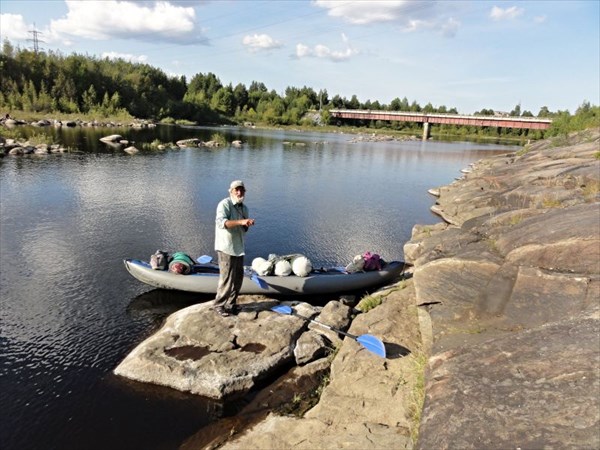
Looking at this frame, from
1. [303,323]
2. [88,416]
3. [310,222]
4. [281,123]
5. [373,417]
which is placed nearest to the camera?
[373,417]

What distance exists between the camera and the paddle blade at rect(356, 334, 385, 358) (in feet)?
28.4

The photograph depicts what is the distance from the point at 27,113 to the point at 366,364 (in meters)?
88.3

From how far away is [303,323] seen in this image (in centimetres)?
1055

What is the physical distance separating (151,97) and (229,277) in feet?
386

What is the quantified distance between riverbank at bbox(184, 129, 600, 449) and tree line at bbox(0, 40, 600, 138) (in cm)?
4917

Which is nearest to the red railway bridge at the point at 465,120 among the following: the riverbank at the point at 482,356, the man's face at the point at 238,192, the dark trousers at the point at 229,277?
the riverbank at the point at 482,356

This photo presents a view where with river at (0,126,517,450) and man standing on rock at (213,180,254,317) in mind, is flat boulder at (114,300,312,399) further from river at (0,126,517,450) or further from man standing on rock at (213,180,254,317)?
man standing on rock at (213,180,254,317)

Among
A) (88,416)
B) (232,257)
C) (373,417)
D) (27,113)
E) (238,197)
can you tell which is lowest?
(88,416)

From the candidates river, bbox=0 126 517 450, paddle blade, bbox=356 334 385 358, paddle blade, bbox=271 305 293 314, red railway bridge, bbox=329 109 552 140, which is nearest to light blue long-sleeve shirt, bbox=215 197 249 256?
paddle blade, bbox=271 305 293 314

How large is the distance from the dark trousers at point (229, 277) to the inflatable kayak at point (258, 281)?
1.95 metres

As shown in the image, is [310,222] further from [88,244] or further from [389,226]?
[88,244]

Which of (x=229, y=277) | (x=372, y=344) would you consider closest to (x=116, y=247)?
(x=229, y=277)

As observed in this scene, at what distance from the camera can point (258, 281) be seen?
12.4 metres

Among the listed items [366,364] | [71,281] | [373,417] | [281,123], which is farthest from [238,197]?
[281,123]
